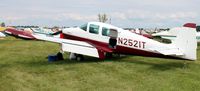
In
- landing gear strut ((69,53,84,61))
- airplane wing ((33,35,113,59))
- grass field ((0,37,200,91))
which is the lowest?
landing gear strut ((69,53,84,61))

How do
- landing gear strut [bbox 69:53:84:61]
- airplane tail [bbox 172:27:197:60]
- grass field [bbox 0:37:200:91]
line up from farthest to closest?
landing gear strut [bbox 69:53:84:61] → airplane tail [bbox 172:27:197:60] → grass field [bbox 0:37:200:91]

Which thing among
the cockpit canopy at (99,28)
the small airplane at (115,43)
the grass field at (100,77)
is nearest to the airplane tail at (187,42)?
the small airplane at (115,43)

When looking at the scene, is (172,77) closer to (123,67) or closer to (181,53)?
(181,53)

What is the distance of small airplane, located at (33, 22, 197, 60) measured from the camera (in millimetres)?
11805

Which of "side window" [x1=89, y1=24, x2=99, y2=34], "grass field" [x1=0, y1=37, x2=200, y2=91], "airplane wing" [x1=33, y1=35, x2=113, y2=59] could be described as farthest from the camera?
"side window" [x1=89, y1=24, x2=99, y2=34]

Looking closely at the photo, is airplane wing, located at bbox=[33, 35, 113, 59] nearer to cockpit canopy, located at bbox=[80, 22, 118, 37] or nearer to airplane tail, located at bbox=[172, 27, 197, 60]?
cockpit canopy, located at bbox=[80, 22, 118, 37]

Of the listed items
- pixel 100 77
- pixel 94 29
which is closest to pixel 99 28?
pixel 94 29

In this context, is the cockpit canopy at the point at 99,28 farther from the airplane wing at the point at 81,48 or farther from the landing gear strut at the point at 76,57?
the landing gear strut at the point at 76,57

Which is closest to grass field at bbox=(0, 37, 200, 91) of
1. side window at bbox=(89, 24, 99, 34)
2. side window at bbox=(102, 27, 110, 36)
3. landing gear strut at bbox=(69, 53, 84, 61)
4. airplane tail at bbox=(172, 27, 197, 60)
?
airplane tail at bbox=(172, 27, 197, 60)

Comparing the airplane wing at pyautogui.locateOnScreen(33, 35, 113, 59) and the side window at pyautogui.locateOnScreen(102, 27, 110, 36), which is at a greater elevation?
the side window at pyautogui.locateOnScreen(102, 27, 110, 36)

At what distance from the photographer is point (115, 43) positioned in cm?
1417

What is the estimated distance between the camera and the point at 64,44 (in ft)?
44.9

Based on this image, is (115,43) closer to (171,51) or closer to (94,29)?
(94,29)

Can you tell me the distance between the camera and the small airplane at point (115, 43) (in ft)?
38.7
